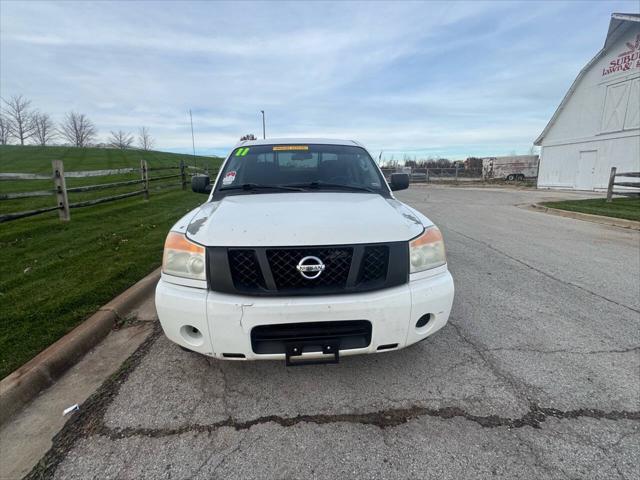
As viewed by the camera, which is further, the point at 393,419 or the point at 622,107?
the point at 622,107

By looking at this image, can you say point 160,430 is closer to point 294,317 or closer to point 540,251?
point 294,317

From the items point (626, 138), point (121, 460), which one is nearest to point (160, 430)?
point (121, 460)

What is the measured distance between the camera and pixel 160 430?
6.50 ft

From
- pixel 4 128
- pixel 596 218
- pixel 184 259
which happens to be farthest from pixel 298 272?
pixel 4 128

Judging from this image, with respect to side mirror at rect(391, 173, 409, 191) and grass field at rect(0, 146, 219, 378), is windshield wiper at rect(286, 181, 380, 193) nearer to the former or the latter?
side mirror at rect(391, 173, 409, 191)

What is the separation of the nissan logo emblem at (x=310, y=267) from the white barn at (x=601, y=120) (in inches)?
884

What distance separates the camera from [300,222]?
2.20 m

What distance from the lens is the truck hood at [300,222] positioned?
2078 millimetres

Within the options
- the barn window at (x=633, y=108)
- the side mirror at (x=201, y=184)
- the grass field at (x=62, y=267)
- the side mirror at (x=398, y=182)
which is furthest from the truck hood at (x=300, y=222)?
the barn window at (x=633, y=108)

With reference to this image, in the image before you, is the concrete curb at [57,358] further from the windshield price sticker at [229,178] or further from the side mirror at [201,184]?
the windshield price sticker at [229,178]

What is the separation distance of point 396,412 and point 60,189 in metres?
7.37

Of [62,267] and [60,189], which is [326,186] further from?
[60,189]

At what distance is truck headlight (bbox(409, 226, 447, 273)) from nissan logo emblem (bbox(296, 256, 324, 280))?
23.7 inches

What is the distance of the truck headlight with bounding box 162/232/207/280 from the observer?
211 cm
